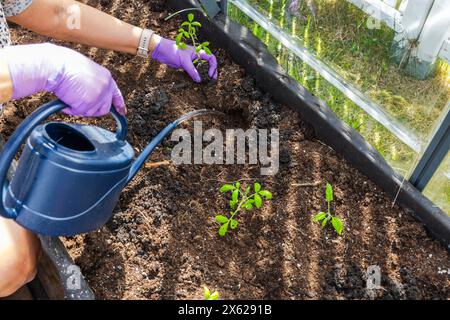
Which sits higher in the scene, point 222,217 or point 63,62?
point 63,62

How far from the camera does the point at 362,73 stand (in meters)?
Result: 2.05

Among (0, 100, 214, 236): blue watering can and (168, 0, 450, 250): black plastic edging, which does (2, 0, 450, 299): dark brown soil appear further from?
(0, 100, 214, 236): blue watering can

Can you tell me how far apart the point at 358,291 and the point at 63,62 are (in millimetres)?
1168

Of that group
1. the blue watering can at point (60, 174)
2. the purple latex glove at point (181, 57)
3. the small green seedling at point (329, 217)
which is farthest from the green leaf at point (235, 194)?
the purple latex glove at point (181, 57)

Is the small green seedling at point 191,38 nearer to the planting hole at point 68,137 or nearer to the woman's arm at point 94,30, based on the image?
the woman's arm at point 94,30

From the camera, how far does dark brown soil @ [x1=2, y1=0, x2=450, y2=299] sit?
1714 mm

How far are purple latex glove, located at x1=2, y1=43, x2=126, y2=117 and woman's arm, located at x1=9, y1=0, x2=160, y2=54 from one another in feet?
1.74

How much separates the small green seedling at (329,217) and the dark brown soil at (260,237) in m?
0.04

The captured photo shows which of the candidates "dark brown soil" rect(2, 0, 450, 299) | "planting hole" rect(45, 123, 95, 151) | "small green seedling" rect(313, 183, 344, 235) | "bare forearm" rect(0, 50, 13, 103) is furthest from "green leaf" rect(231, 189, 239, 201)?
"bare forearm" rect(0, 50, 13, 103)

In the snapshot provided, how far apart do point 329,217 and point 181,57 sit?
93 cm

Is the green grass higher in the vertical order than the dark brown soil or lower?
higher

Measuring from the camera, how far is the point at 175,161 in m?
1.99

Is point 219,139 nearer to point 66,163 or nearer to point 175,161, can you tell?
point 175,161

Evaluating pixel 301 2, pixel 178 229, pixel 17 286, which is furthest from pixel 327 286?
pixel 301 2
